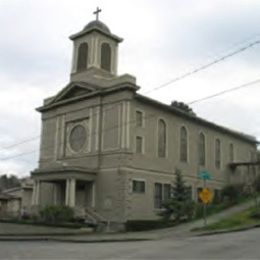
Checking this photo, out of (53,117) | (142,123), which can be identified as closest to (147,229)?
(142,123)

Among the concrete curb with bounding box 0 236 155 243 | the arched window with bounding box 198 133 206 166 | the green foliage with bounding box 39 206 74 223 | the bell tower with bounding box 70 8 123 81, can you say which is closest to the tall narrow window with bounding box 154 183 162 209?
the green foliage with bounding box 39 206 74 223

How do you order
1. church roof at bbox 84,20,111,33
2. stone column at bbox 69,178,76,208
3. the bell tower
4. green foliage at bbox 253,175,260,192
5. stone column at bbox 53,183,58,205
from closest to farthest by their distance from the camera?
stone column at bbox 69,178,76,208 < stone column at bbox 53,183,58,205 < the bell tower < church roof at bbox 84,20,111,33 < green foliage at bbox 253,175,260,192

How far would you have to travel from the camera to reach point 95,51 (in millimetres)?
49031

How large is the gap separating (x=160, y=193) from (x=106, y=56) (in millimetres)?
14458

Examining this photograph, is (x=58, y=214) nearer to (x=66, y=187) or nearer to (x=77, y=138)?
(x=66, y=187)

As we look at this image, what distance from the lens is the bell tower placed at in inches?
1924

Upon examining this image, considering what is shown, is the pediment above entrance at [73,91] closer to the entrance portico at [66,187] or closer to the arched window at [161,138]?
the arched window at [161,138]

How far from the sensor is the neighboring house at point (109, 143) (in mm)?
42656

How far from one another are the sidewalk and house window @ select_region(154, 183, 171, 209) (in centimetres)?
594

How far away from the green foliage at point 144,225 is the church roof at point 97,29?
19387 mm

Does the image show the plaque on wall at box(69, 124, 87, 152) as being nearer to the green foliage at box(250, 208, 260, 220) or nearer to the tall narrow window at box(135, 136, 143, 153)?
the tall narrow window at box(135, 136, 143, 153)

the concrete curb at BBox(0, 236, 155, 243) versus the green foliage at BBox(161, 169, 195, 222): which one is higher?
the green foliage at BBox(161, 169, 195, 222)

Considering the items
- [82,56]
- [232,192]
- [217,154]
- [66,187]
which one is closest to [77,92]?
[82,56]

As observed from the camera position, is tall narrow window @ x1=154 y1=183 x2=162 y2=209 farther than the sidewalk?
Yes
